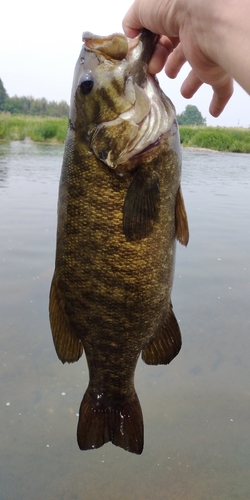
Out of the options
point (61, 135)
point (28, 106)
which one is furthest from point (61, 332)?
point (28, 106)

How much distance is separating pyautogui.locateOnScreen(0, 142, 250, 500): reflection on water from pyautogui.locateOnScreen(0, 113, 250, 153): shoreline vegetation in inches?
799

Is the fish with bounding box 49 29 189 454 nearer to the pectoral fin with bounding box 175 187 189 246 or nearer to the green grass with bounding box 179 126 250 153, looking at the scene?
the pectoral fin with bounding box 175 187 189 246

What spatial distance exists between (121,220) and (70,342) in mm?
625

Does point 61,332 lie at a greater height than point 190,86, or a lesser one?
lesser

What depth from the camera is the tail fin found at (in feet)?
6.55

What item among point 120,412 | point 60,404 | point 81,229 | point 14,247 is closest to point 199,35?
point 81,229

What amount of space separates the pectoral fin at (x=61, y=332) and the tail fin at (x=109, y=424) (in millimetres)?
279

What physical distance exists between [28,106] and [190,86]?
8216cm

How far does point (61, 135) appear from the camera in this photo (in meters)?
24.9

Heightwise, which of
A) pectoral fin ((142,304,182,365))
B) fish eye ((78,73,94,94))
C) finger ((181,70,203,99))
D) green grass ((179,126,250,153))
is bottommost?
green grass ((179,126,250,153))

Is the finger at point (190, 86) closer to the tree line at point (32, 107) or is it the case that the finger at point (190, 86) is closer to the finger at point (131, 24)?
the finger at point (131, 24)

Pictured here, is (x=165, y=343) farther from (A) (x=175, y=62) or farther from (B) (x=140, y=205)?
(A) (x=175, y=62)

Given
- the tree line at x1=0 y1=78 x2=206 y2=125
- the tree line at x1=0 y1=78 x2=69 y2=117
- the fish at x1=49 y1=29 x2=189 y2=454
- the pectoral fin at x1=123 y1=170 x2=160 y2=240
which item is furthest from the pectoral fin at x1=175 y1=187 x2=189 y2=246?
the tree line at x1=0 y1=78 x2=206 y2=125

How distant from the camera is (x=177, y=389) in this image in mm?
3467
